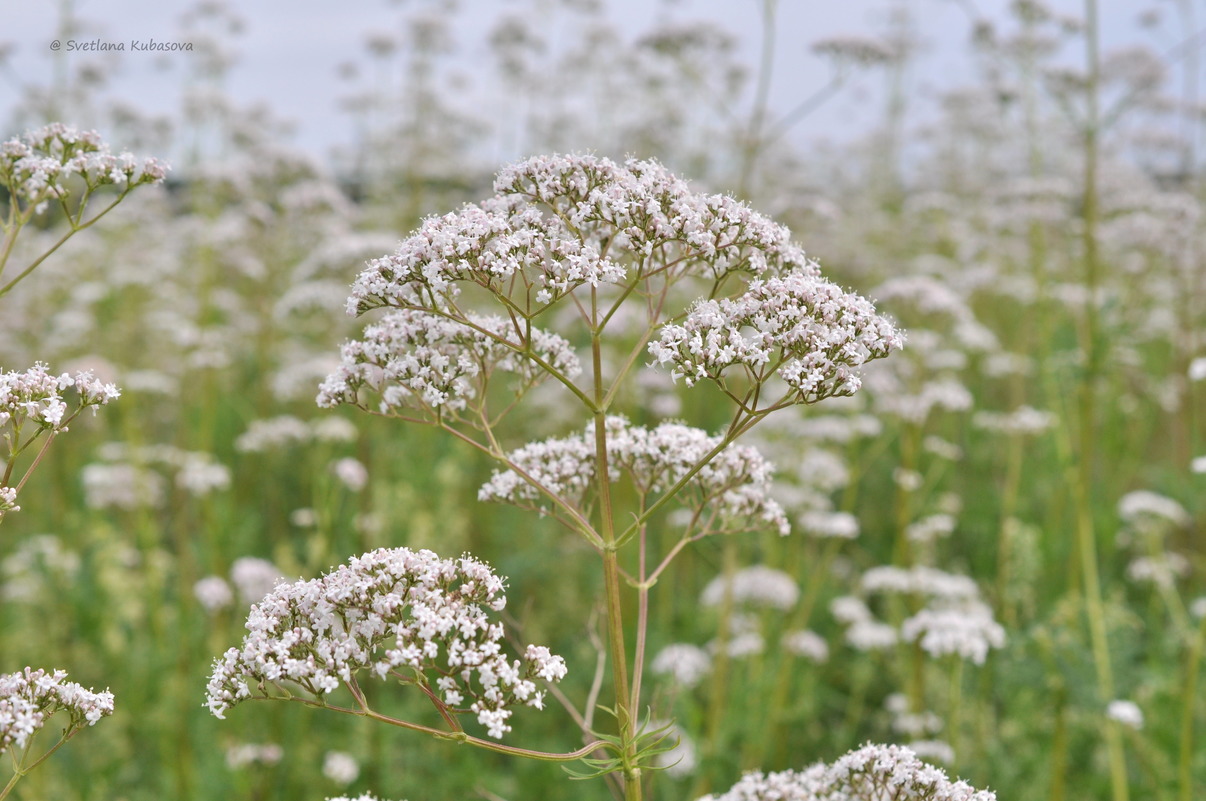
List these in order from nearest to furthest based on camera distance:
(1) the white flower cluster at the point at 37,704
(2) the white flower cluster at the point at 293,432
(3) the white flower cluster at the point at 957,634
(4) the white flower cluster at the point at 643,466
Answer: (1) the white flower cluster at the point at 37,704, (4) the white flower cluster at the point at 643,466, (3) the white flower cluster at the point at 957,634, (2) the white flower cluster at the point at 293,432

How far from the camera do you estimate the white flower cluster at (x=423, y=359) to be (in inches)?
119

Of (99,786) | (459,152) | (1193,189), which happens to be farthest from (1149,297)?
(99,786)

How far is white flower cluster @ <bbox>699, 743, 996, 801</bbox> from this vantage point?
9.18ft

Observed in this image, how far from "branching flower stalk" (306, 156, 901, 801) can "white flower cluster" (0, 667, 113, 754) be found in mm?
348

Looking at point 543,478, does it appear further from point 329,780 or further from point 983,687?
point 983,687

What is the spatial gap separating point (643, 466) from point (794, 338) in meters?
0.89

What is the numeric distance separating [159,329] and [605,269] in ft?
35.5

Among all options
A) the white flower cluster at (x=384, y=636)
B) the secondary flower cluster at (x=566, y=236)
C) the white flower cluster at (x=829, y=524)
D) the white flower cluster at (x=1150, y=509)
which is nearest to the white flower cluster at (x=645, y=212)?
the secondary flower cluster at (x=566, y=236)

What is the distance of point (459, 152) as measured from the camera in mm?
15789

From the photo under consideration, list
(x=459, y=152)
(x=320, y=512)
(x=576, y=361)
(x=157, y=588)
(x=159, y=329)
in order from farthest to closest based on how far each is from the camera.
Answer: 1. (x=459, y=152)
2. (x=159, y=329)
3. (x=157, y=588)
4. (x=320, y=512)
5. (x=576, y=361)

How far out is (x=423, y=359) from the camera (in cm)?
305

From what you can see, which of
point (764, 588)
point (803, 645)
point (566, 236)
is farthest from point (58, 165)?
point (803, 645)

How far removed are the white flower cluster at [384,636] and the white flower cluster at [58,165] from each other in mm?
1469

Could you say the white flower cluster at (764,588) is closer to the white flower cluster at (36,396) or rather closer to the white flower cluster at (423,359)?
the white flower cluster at (423,359)
